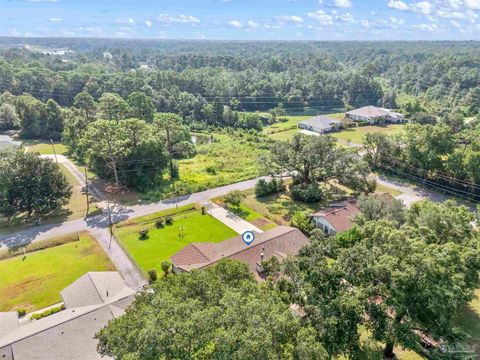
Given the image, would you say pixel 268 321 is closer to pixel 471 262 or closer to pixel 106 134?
pixel 471 262

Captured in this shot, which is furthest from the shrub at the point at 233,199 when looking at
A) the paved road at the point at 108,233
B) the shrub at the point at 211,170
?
the shrub at the point at 211,170

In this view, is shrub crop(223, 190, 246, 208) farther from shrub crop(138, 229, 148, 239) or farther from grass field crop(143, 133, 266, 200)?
shrub crop(138, 229, 148, 239)

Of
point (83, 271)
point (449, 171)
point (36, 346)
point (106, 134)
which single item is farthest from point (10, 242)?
point (449, 171)

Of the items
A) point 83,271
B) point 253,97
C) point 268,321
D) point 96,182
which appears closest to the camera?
point 268,321

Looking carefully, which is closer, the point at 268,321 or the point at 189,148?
the point at 268,321

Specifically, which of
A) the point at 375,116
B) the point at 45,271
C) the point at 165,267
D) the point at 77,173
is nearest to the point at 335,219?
the point at 165,267

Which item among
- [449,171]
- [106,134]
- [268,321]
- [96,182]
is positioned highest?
[268,321]

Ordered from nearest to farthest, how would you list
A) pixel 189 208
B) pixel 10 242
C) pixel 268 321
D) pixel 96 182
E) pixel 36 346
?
pixel 268 321, pixel 36 346, pixel 10 242, pixel 189 208, pixel 96 182

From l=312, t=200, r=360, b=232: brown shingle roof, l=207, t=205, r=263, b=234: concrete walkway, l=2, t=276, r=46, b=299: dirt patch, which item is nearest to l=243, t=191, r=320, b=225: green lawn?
l=207, t=205, r=263, b=234: concrete walkway
